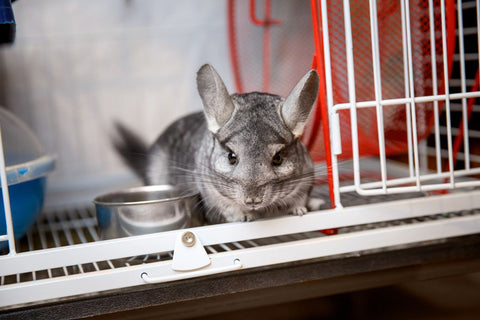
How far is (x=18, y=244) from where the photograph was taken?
1.51m

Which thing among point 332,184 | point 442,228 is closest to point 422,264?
point 442,228

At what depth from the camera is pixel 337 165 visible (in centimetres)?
118

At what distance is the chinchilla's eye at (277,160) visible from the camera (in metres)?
1.21

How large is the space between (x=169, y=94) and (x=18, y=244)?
3.10 feet

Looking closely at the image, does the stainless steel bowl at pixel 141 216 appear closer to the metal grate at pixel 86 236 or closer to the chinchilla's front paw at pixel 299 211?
the metal grate at pixel 86 236

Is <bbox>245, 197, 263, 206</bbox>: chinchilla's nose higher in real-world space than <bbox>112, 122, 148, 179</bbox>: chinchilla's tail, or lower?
lower

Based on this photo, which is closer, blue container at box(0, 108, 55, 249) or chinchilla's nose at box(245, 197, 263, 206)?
chinchilla's nose at box(245, 197, 263, 206)

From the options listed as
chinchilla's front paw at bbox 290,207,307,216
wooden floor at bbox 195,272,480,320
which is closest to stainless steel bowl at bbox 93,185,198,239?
chinchilla's front paw at bbox 290,207,307,216

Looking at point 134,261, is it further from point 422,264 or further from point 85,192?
point 85,192

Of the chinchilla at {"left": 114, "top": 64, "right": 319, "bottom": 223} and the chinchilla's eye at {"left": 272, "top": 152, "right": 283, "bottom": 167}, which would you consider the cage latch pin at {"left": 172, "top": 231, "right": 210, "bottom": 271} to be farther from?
the chinchilla's eye at {"left": 272, "top": 152, "right": 283, "bottom": 167}

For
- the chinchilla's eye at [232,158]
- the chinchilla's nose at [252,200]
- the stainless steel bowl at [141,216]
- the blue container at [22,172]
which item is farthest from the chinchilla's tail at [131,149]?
the chinchilla's nose at [252,200]


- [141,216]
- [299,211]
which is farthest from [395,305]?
[141,216]

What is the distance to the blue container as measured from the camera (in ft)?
4.26

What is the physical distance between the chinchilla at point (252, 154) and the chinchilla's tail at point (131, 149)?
0.47m
